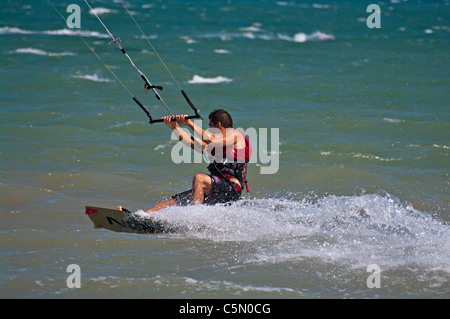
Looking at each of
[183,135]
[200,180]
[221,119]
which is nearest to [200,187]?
[200,180]

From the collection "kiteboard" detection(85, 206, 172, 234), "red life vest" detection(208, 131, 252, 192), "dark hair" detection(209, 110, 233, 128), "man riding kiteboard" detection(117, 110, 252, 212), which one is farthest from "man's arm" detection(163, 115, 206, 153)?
"kiteboard" detection(85, 206, 172, 234)

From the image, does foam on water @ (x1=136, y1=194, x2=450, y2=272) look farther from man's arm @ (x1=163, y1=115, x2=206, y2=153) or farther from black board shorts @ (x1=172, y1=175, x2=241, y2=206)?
man's arm @ (x1=163, y1=115, x2=206, y2=153)

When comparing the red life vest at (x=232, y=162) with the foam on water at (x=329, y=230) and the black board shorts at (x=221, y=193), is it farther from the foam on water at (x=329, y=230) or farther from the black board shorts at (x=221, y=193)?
Result: the foam on water at (x=329, y=230)

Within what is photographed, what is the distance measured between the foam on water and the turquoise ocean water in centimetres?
2

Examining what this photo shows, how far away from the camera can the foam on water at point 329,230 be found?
7.05 metres

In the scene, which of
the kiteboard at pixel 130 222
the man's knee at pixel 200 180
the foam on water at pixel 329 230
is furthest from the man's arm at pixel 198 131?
the kiteboard at pixel 130 222

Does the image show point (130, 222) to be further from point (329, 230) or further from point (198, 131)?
point (329, 230)

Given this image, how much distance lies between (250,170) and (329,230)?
3570 millimetres

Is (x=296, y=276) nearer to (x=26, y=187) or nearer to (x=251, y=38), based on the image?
(x=26, y=187)

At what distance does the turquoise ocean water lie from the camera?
6664 mm

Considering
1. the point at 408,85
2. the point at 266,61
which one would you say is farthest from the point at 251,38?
the point at 408,85

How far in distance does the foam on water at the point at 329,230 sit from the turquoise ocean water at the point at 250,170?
23 mm
